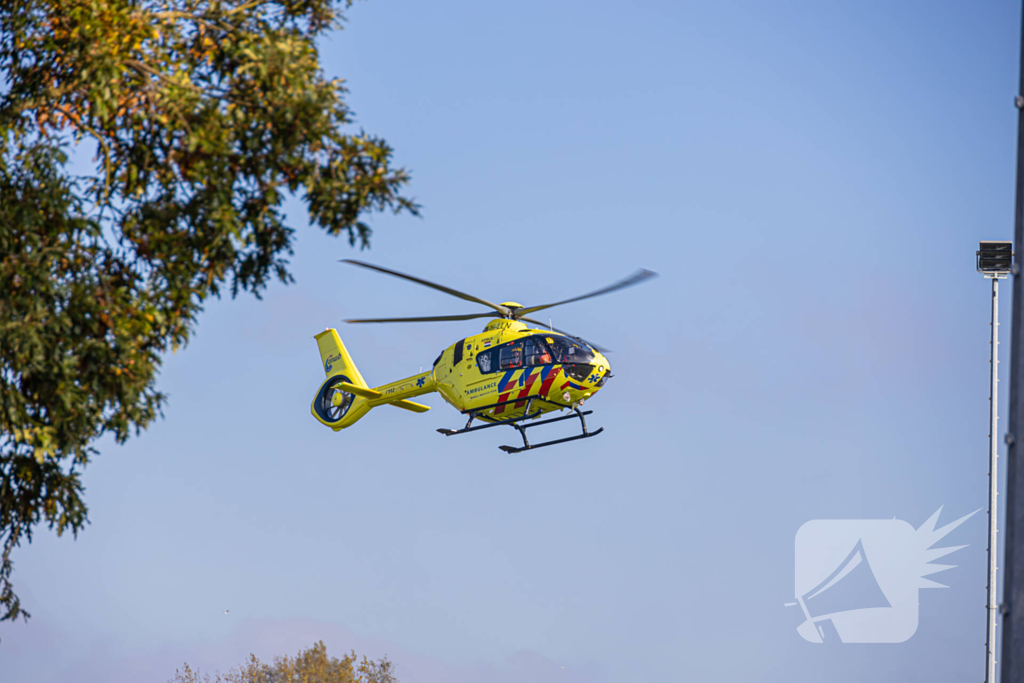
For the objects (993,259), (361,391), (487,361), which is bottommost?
(487,361)

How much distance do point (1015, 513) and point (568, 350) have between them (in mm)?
16520

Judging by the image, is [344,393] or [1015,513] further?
[344,393]

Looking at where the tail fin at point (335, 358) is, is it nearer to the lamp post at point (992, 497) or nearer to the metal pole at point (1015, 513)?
the lamp post at point (992, 497)

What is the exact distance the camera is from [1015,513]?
413 centimetres

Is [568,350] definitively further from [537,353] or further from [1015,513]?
[1015,513]

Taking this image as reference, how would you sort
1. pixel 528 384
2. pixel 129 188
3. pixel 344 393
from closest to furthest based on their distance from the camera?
pixel 129 188, pixel 528 384, pixel 344 393

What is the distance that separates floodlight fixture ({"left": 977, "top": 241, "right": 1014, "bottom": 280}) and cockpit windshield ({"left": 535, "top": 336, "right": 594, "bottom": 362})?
1238 cm

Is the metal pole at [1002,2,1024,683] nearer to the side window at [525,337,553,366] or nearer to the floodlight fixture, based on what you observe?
the side window at [525,337,553,366]

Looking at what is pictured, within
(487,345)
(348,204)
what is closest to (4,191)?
(348,204)

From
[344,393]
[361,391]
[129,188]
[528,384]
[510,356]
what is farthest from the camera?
[344,393]

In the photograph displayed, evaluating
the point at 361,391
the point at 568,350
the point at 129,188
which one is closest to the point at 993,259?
the point at 568,350

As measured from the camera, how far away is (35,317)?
43.4 feet

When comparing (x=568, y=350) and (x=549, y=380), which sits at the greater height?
(x=568, y=350)

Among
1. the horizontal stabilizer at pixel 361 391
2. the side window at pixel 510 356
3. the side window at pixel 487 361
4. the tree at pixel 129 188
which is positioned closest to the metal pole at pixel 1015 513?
the tree at pixel 129 188
